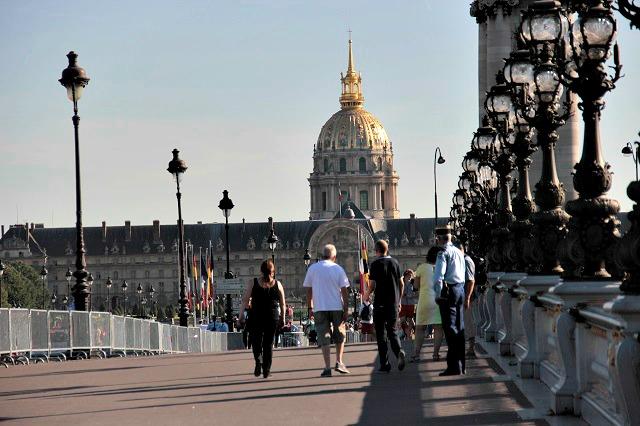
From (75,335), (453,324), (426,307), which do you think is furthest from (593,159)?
(75,335)

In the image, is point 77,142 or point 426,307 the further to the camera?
point 77,142

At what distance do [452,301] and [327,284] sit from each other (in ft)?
6.67

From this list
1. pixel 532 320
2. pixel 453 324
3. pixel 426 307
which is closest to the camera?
pixel 532 320

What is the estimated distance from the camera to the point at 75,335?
34781 mm

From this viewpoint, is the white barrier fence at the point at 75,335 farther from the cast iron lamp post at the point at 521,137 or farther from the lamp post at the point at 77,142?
the cast iron lamp post at the point at 521,137

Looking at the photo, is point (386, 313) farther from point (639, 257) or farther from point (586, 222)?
point (639, 257)

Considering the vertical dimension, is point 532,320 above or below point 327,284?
below

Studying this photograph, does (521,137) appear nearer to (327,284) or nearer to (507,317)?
(507,317)

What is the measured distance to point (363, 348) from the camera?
3256cm

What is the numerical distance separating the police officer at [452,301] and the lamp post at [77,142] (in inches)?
577

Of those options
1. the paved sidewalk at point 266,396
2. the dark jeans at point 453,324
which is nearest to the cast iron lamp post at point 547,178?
the paved sidewalk at point 266,396

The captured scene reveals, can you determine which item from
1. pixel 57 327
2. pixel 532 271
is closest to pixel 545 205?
pixel 532 271

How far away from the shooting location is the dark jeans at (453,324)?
20641mm

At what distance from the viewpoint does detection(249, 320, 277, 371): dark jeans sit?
22.5 meters
